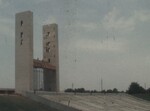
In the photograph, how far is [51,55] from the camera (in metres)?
55.6

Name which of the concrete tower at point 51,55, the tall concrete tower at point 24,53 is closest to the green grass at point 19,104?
the tall concrete tower at point 24,53

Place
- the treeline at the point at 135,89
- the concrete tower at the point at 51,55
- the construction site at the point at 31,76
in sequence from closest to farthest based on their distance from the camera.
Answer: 1. the construction site at the point at 31,76
2. the concrete tower at the point at 51,55
3. the treeline at the point at 135,89

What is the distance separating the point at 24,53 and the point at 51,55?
30.1 feet

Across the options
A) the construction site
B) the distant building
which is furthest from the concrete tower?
the distant building

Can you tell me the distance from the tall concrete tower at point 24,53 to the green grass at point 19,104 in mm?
3124

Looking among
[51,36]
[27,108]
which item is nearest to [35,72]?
[51,36]

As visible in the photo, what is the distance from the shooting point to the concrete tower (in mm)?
55156

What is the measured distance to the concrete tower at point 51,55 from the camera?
55.2 meters

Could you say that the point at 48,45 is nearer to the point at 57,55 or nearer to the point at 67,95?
the point at 57,55

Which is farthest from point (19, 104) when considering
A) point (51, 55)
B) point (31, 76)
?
point (51, 55)

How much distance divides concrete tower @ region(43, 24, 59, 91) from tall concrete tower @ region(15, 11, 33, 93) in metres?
8.23

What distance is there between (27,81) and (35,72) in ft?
15.2

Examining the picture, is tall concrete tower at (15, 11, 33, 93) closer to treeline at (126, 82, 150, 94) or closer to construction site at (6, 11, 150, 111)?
construction site at (6, 11, 150, 111)

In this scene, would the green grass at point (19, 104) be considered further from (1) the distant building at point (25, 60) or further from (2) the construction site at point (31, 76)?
(1) the distant building at point (25, 60)
